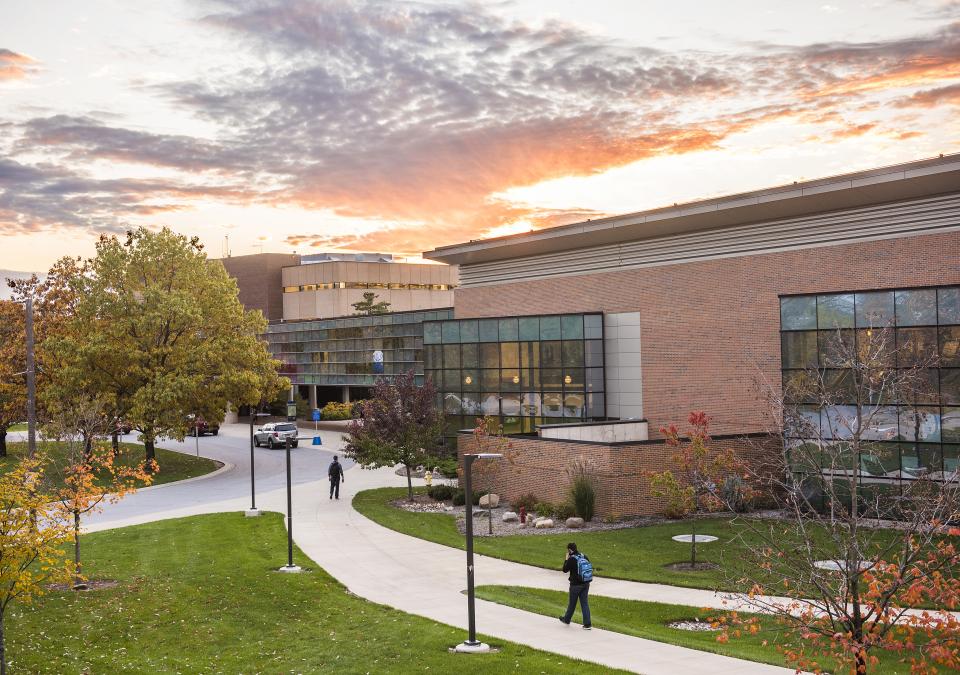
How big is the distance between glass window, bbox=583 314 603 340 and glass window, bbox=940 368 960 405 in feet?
57.8

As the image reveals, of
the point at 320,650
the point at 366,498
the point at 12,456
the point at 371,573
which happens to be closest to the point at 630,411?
the point at 366,498

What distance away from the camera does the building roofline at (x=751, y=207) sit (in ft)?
101

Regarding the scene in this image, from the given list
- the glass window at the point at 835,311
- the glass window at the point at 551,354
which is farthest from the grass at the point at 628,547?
the glass window at the point at 551,354

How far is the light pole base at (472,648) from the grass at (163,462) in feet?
123

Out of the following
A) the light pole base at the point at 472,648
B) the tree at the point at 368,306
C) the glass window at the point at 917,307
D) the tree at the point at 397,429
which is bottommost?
the light pole base at the point at 472,648

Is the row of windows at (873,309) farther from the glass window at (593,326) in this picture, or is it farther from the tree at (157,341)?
the tree at (157,341)

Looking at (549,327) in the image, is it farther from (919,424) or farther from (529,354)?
(919,424)

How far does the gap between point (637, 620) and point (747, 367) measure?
19.2 meters

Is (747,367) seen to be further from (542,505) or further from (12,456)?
(12,456)

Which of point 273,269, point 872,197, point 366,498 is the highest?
point 273,269

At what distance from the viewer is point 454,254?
54.2 m

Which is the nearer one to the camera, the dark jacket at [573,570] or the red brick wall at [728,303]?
the dark jacket at [573,570]

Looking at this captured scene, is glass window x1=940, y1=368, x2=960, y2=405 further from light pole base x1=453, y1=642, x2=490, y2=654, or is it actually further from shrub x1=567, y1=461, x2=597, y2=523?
light pole base x1=453, y1=642, x2=490, y2=654

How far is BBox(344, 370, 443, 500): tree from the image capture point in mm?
39969
